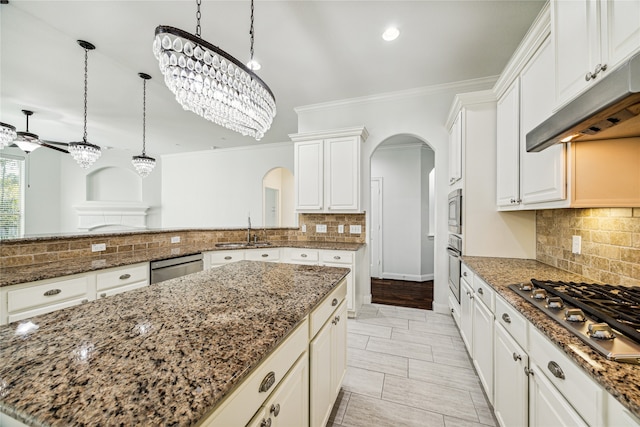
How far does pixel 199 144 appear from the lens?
19.2ft

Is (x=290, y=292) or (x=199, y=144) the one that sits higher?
(x=199, y=144)

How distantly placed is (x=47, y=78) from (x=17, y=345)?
3993 mm

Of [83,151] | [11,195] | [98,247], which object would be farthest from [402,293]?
[11,195]

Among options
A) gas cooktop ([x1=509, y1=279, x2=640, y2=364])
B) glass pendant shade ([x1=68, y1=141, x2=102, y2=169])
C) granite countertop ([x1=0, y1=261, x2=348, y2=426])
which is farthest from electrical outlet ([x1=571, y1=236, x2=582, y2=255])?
glass pendant shade ([x1=68, y1=141, x2=102, y2=169])

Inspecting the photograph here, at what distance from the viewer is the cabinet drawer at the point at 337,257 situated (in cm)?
301

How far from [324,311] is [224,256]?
220 cm

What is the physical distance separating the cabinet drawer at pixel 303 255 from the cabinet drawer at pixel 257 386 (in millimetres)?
2119

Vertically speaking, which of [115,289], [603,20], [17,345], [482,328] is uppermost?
[603,20]

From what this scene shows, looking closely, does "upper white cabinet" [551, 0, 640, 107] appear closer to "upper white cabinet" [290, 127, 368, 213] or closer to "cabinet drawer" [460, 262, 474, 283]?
"cabinet drawer" [460, 262, 474, 283]

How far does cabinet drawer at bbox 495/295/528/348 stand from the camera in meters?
1.13

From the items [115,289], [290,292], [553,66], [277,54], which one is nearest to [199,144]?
[277,54]

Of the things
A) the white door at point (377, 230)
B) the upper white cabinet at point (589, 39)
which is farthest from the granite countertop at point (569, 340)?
the white door at point (377, 230)

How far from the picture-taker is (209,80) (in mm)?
1303

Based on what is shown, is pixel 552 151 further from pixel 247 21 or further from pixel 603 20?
pixel 247 21
